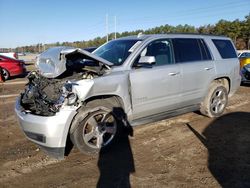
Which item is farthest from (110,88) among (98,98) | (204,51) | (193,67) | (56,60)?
(204,51)

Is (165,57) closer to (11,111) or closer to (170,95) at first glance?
(170,95)

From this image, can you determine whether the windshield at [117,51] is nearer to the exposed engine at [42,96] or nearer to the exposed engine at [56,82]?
the exposed engine at [56,82]

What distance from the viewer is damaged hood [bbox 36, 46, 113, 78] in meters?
4.42

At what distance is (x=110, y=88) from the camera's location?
15.1 ft

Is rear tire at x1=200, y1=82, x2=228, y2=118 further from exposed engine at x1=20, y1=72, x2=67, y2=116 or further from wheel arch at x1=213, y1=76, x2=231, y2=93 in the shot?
exposed engine at x1=20, y1=72, x2=67, y2=116

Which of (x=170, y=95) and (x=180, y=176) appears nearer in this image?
(x=180, y=176)

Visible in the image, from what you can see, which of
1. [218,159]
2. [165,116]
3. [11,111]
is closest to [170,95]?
[165,116]

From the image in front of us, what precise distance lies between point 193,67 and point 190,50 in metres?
0.41

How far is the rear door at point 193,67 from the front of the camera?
19.0 ft

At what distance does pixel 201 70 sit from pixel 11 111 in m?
5.05

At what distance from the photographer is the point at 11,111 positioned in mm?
7758

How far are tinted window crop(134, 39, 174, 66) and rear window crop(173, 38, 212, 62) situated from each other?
0.18 m

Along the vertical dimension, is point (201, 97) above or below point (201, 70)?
below

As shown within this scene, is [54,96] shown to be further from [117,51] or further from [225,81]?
[225,81]
